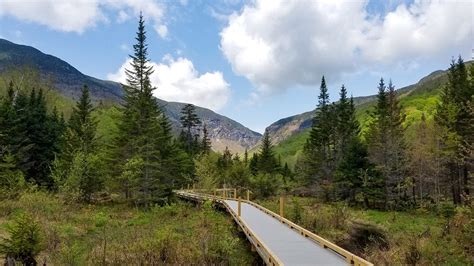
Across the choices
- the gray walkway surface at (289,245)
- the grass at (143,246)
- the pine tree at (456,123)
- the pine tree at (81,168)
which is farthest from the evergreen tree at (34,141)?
the pine tree at (456,123)

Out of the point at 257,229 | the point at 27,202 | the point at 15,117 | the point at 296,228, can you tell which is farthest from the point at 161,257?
the point at 15,117

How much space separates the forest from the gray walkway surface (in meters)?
1.17

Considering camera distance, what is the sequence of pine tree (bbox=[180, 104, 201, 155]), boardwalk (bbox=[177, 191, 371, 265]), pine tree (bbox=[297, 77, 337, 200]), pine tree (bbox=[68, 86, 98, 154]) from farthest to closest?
1. pine tree (bbox=[180, 104, 201, 155])
2. pine tree (bbox=[297, 77, 337, 200])
3. pine tree (bbox=[68, 86, 98, 154])
4. boardwalk (bbox=[177, 191, 371, 265])

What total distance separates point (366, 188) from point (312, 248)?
3363cm

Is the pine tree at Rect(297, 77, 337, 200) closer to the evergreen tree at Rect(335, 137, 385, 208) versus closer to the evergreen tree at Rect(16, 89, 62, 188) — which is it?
the evergreen tree at Rect(335, 137, 385, 208)

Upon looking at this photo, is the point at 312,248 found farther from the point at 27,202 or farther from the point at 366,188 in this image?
the point at 366,188

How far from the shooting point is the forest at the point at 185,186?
14.9 meters

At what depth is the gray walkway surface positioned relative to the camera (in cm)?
1119

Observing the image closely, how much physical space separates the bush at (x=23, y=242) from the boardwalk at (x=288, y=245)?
22.6 ft

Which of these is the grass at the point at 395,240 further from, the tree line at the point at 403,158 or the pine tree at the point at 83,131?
the pine tree at the point at 83,131

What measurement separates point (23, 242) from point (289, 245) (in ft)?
26.8

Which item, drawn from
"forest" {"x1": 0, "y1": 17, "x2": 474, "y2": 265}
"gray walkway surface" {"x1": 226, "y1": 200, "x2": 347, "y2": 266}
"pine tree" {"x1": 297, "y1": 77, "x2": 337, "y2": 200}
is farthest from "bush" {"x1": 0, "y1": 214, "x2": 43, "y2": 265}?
"pine tree" {"x1": 297, "y1": 77, "x2": 337, "y2": 200}

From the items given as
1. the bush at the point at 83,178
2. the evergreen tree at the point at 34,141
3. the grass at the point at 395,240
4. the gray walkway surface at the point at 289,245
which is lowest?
the grass at the point at 395,240

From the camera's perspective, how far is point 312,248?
42.8 feet
